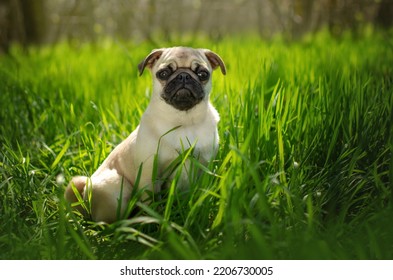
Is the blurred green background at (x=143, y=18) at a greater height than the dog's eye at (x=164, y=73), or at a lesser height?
lesser

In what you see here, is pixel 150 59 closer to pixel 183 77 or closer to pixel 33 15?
pixel 183 77

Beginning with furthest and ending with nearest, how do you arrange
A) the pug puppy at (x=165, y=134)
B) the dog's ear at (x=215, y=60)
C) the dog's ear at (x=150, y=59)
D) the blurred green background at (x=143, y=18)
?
the blurred green background at (x=143, y=18) → the dog's ear at (x=215, y=60) → the dog's ear at (x=150, y=59) → the pug puppy at (x=165, y=134)

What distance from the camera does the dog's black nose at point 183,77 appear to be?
2648 mm

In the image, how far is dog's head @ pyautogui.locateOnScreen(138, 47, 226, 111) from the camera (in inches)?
104

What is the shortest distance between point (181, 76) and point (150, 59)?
263mm

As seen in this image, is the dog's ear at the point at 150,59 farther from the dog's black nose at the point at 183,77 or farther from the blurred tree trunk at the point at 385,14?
the blurred tree trunk at the point at 385,14

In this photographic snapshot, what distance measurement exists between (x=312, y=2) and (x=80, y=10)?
498 centimetres

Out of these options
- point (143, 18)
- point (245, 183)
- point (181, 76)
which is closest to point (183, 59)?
point (181, 76)

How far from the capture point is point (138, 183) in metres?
2.57

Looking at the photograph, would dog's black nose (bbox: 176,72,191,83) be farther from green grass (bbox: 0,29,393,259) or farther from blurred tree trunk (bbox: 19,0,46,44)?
blurred tree trunk (bbox: 19,0,46,44)

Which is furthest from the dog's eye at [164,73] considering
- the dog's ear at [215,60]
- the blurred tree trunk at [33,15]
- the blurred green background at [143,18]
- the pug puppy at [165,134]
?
the blurred tree trunk at [33,15]

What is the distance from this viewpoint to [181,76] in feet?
8.73
